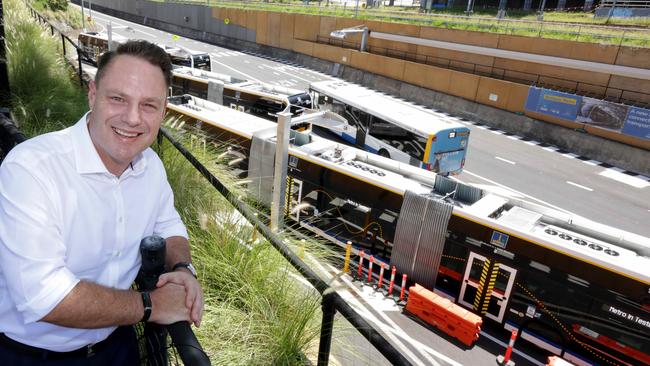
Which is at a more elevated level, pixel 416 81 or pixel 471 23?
pixel 471 23

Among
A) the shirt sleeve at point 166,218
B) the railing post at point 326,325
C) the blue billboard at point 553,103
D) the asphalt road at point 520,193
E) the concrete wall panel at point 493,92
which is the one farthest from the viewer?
the concrete wall panel at point 493,92

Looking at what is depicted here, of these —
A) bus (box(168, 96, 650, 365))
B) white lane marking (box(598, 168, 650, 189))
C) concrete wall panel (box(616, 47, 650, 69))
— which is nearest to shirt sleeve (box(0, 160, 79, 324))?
bus (box(168, 96, 650, 365))

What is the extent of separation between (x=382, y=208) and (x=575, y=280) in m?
4.47

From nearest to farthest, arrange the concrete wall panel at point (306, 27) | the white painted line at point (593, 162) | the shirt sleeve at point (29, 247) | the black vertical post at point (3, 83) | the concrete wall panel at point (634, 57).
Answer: the shirt sleeve at point (29, 247) → the black vertical post at point (3, 83) → the white painted line at point (593, 162) → the concrete wall panel at point (634, 57) → the concrete wall panel at point (306, 27)

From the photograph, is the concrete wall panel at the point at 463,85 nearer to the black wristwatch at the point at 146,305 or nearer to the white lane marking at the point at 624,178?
the white lane marking at the point at 624,178

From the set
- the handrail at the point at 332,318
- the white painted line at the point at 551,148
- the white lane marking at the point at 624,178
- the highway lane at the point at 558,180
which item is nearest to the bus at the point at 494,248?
the handrail at the point at 332,318

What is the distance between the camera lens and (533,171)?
69.1 ft

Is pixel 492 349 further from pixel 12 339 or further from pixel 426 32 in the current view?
pixel 426 32

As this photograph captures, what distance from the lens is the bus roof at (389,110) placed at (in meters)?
16.0

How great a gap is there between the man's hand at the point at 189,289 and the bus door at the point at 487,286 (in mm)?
8388

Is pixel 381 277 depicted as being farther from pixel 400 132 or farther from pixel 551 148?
pixel 551 148

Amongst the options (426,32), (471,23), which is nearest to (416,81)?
(426,32)

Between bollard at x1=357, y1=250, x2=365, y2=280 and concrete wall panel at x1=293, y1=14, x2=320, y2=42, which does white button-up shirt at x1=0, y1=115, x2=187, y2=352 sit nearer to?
bollard at x1=357, y1=250, x2=365, y2=280

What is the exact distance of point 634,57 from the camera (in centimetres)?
2373
